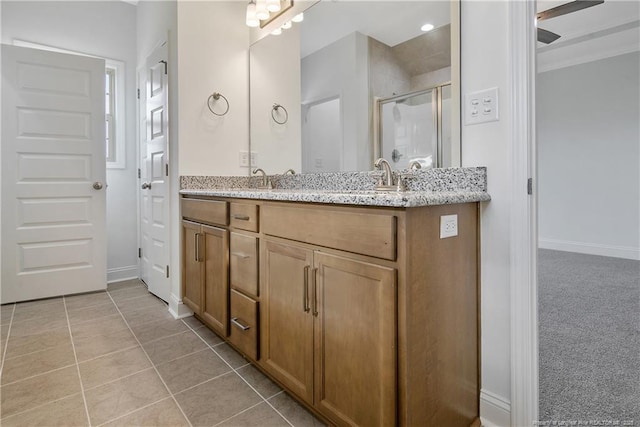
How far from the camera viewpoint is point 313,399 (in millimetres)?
1229

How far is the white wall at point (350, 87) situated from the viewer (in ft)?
5.80

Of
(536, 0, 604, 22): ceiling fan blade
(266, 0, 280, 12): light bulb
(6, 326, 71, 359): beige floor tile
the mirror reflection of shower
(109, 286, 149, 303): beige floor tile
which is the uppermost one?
(536, 0, 604, 22): ceiling fan blade

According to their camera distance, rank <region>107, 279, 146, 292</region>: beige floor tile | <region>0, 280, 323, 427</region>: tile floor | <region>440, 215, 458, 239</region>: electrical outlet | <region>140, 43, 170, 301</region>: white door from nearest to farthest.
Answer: <region>440, 215, 458, 239</region>: electrical outlet, <region>0, 280, 323, 427</region>: tile floor, <region>140, 43, 170, 301</region>: white door, <region>107, 279, 146, 292</region>: beige floor tile

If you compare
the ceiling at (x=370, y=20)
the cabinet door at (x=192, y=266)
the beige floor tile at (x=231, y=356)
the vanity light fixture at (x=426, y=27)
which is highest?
the ceiling at (x=370, y=20)

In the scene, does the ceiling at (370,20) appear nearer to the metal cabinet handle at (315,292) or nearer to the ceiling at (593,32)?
the metal cabinet handle at (315,292)

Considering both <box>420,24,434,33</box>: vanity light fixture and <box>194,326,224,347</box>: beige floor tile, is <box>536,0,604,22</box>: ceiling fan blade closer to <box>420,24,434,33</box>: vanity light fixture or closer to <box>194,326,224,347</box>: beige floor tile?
<box>420,24,434,33</box>: vanity light fixture

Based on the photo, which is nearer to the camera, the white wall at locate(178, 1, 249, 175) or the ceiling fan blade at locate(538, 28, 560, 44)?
the white wall at locate(178, 1, 249, 175)

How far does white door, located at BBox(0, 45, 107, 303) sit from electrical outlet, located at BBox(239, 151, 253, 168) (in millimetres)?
1298

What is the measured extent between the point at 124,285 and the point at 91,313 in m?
0.73

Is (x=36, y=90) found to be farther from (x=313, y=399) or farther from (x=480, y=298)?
(x=480, y=298)

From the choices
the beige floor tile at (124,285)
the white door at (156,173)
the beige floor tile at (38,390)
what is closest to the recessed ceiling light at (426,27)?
the white door at (156,173)

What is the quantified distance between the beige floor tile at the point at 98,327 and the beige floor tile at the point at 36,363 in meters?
0.19

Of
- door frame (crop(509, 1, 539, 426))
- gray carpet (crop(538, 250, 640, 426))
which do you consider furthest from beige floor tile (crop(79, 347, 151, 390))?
gray carpet (crop(538, 250, 640, 426))

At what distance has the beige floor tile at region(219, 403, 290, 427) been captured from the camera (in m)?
1.27
